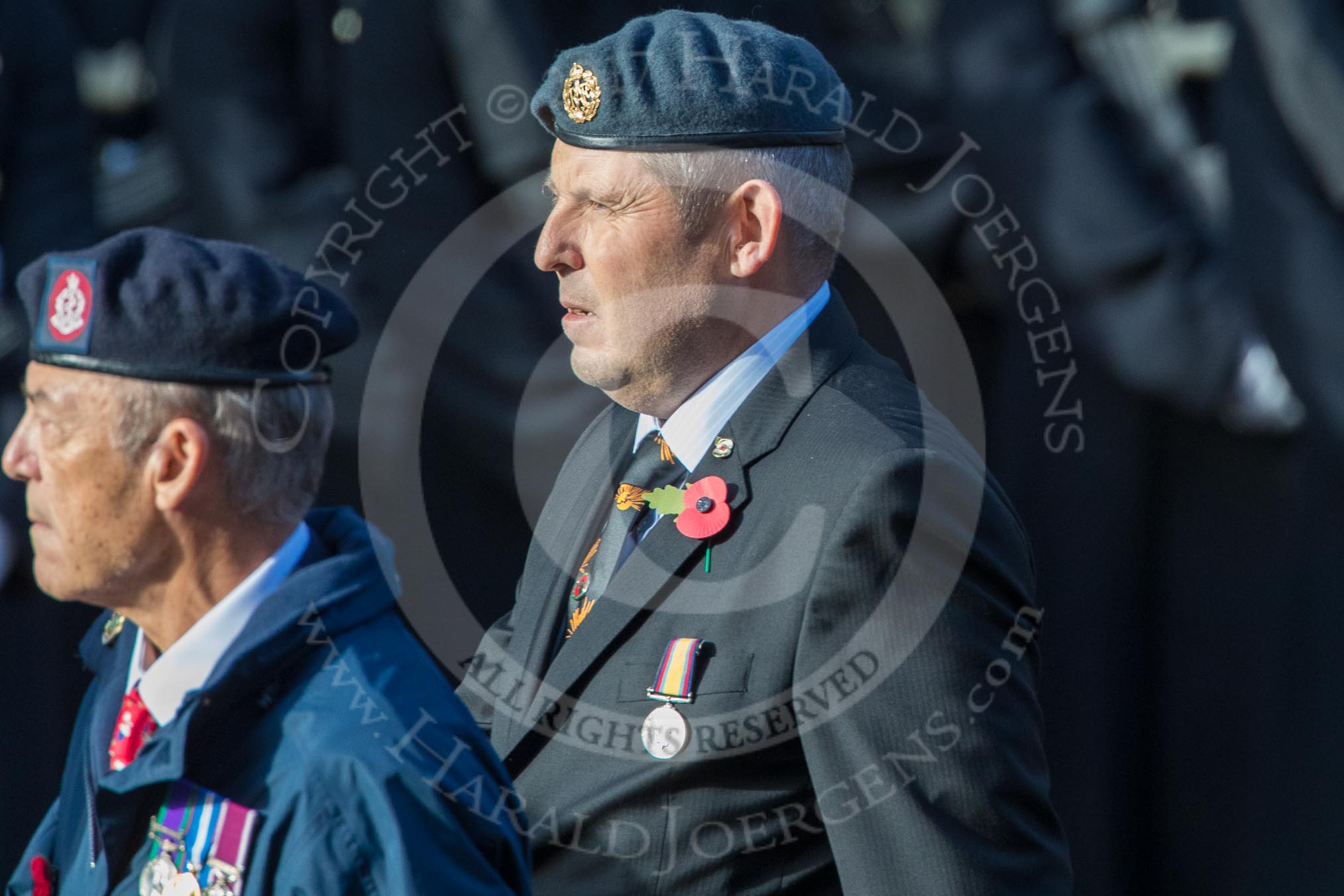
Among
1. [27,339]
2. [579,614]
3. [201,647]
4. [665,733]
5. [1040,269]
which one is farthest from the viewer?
[27,339]

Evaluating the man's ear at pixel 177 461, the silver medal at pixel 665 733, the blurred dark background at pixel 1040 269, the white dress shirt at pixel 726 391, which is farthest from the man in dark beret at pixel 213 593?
the blurred dark background at pixel 1040 269

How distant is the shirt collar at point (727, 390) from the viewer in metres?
1.94

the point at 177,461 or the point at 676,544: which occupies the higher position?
the point at 177,461

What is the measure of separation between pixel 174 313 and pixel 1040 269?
1.83m

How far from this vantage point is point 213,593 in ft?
5.41

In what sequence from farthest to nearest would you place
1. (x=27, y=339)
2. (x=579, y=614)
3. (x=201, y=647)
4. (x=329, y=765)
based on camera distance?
(x=27, y=339) < (x=579, y=614) < (x=201, y=647) < (x=329, y=765)

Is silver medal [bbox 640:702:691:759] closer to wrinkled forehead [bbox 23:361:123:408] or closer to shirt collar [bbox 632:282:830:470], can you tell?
shirt collar [bbox 632:282:830:470]

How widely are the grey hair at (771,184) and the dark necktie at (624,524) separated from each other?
306mm

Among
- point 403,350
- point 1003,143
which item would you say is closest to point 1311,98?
point 1003,143

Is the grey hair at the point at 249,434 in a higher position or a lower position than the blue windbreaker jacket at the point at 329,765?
higher

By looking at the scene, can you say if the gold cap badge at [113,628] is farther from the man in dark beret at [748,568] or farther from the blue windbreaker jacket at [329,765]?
the man in dark beret at [748,568]

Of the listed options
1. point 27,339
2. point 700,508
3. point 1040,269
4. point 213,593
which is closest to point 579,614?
point 700,508

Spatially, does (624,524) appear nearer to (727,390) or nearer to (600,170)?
(727,390)

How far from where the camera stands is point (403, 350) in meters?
3.35
